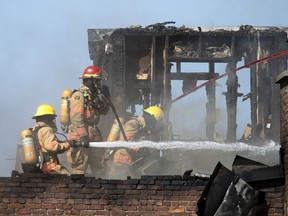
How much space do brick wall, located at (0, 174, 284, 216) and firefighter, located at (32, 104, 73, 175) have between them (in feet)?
5.03

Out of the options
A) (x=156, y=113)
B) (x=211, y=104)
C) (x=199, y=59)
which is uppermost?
(x=199, y=59)

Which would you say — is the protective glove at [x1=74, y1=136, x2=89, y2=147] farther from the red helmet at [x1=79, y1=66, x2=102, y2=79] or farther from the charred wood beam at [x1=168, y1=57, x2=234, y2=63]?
the charred wood beam at [x1=168, y1=57, x2=234, y2=63]

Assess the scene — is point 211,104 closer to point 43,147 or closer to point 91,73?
point 91,73

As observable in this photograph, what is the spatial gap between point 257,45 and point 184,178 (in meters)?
9.06

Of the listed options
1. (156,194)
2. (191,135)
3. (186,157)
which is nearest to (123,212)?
(156,194)

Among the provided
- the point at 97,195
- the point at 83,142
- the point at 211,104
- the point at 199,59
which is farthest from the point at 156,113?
the point at 97,195

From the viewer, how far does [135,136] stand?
46.2 feet

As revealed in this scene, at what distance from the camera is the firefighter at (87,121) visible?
12945mm

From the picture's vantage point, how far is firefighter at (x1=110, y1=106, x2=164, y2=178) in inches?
533

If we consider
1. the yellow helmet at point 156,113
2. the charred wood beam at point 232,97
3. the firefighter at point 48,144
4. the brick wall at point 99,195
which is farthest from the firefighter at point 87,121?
the charred wood beam at point 232,97

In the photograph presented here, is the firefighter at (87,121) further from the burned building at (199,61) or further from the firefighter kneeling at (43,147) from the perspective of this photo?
the burned building at (199,61)

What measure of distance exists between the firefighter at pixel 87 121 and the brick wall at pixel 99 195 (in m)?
2.89

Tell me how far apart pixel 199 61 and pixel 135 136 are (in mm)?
4823

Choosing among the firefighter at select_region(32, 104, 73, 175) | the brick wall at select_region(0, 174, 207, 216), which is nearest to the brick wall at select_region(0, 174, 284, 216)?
the brick wall at select_region(0, 174, 207, 216)
